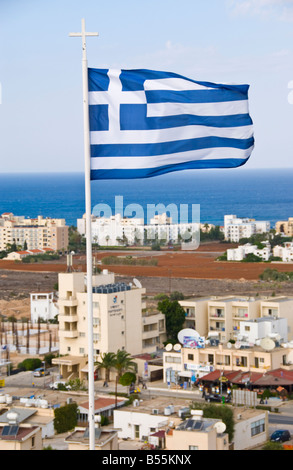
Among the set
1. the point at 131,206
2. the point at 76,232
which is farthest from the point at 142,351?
the point at 131,206

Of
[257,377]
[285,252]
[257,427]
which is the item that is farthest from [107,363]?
[285,252]

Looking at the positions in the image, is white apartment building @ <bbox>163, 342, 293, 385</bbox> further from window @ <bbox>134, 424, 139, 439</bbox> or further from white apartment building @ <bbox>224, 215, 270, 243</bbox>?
white apartment building @ <bbox>224, 215, 270, 243</bbox>

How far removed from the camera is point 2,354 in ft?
79.7

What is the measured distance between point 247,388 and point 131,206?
76035 mm

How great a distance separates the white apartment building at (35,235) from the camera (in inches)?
2429

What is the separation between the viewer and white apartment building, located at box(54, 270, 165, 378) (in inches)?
883

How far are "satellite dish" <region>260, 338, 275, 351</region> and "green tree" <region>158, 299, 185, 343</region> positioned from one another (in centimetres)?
445

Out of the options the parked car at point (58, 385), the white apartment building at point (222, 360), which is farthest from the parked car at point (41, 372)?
the white apartment building at point (222, 360)

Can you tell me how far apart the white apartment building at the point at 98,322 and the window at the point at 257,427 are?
24.5ft

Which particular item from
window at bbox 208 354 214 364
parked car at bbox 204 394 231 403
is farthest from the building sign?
parked car at bbox 204 394 231 403

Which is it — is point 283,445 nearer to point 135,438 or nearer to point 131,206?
point 135,438

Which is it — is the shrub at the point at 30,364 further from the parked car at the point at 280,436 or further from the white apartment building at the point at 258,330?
the parked car at the point at 280,436

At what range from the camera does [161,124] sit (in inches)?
293

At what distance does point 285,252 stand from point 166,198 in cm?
5988
